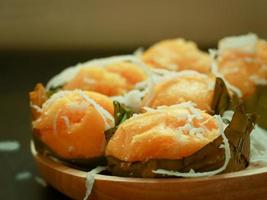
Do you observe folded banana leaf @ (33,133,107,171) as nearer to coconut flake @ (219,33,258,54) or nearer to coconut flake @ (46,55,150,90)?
coconut flake @ (46,55,150,90)

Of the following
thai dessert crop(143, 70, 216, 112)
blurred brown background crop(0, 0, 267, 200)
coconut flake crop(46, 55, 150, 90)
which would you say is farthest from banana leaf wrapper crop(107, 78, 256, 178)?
blurred brown background crop(0, 0, 267, 200)

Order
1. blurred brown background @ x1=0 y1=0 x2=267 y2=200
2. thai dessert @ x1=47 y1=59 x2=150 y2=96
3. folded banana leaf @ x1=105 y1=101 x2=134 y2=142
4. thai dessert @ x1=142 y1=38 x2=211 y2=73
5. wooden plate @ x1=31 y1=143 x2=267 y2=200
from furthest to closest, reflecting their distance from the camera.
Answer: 1. blurred brown background @ x1=0 y1=0 x2=267 y2=200
2. thai dessert @ x1=142 y1=38 x2=211 y2=73
3. thai dessert @ x1=47 y1=59 x2=150 y2=96
4. folded banana leaf @ x1=105 y1=101 x2=134 y2=142
5. wooden plate @ x1=31 y1=143 x2=267 y2=200

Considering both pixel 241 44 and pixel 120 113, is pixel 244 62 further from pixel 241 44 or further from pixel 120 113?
pixel 120 113

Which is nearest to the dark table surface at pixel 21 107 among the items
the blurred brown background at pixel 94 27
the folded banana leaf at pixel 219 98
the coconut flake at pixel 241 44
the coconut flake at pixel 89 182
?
the blurred brown background at pixel 94 27

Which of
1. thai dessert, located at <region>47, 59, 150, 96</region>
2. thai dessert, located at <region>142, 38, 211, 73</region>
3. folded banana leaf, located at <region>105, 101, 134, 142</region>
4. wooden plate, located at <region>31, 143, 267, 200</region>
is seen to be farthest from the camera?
thai dessert, located at <region>142, 38, 211, 73</region>

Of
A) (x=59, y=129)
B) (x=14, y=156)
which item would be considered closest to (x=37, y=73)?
(x=14, y=156)

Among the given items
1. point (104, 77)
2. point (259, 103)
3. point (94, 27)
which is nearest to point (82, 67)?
point (104, 77)
